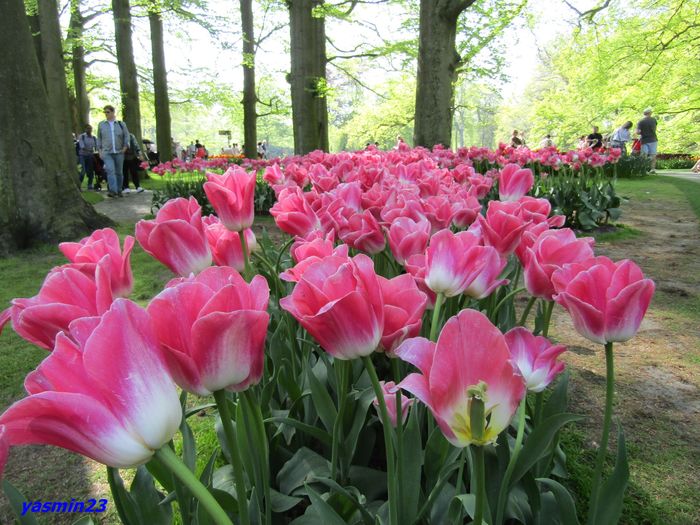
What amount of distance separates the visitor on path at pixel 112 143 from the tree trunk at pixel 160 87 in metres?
4.05

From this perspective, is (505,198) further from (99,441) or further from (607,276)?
(99,441)

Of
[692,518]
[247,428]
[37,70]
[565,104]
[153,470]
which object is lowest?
[692,518]

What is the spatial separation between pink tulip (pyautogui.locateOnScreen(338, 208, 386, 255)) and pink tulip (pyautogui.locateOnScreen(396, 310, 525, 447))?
0.76 metres

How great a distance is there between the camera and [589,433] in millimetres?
2000

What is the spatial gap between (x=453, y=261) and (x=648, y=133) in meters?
17.3

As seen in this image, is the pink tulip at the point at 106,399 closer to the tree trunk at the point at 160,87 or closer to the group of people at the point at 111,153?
the group of people at the point at 111,153

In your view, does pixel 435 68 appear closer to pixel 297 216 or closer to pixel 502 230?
pixel 297 216

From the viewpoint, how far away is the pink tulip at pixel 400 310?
80cm

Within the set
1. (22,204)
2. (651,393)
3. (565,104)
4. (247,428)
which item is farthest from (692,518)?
(565,104)

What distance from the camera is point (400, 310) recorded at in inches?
31.5

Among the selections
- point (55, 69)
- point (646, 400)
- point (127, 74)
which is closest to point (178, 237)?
Answer: point (646, 400)

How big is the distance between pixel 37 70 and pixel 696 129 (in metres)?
23.0

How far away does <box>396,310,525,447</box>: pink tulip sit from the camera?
65cm

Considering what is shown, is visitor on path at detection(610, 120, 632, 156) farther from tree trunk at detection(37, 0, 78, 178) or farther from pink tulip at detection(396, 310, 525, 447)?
pink tulip at detection(396, 310, 525, 447)
